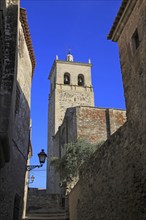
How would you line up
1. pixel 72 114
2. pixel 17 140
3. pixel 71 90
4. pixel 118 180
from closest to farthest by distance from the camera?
pixel 118 180, pixel 17 140, pixel 72 114, pixel 71 90

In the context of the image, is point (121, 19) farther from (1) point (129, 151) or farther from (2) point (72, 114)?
(2) point (72, 114)

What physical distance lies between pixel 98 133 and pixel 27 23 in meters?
16.7

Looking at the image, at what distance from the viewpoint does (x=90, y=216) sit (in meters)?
11.5

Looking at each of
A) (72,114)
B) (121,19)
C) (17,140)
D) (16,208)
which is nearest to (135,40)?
(121,19)

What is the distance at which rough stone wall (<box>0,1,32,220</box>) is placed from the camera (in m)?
8.78

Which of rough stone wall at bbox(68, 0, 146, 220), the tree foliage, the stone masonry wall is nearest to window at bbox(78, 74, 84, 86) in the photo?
the tree foliage

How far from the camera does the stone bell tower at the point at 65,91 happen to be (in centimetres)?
3891

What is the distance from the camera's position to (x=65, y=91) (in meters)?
41.7

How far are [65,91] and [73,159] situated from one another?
21.0m

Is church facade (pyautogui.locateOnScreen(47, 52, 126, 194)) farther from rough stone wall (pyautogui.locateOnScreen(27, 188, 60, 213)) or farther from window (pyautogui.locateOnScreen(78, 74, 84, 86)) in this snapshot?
rough stone wall (pyautogui.locateOnScreen(27, 188, 60, 213))

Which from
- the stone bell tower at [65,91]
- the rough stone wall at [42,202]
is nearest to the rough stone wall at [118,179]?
the rough stone wall at [42,202]

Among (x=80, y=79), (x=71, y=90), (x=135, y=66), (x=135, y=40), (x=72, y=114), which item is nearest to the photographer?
(x=135, y=66)

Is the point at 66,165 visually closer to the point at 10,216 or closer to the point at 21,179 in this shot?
the point at 21,179

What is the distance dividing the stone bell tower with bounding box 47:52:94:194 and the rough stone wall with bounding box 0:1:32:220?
24.0 meters
